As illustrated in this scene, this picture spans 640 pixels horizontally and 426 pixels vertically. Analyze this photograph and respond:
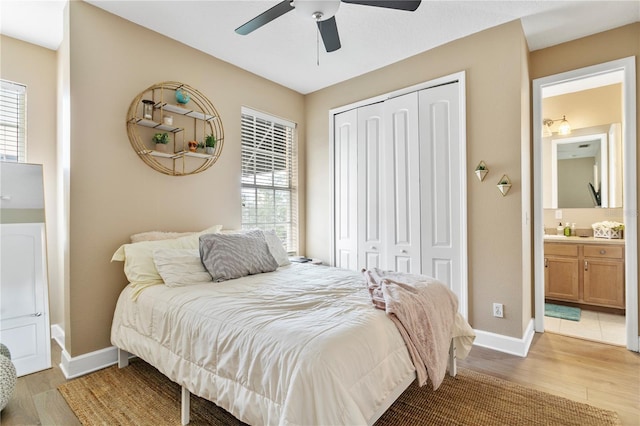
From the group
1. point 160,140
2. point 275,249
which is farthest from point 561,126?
point 160,140

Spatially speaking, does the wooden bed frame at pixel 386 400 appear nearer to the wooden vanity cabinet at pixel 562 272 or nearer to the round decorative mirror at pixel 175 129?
the round decorative mirror at pixel 175 129

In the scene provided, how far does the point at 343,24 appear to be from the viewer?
113 inches

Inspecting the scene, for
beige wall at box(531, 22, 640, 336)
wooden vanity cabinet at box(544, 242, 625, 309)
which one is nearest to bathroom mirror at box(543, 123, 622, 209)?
wooden vanity cabinet at box(544, 242, 625, 309)

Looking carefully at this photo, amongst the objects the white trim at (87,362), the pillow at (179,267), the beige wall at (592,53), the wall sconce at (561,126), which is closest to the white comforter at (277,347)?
the pillow at (179,267)

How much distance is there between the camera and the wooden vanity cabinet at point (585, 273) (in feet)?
12.3

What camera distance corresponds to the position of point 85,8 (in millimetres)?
2541

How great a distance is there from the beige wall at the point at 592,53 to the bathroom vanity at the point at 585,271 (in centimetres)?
106

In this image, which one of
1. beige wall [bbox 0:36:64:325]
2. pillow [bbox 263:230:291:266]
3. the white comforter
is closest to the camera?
the white comforter

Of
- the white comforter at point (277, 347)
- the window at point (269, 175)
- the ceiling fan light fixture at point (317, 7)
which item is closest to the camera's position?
the white comforter at point (277, 347)

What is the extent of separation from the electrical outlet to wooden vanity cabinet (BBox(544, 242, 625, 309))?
6.12 feet

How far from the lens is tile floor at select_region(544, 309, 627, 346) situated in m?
3.14

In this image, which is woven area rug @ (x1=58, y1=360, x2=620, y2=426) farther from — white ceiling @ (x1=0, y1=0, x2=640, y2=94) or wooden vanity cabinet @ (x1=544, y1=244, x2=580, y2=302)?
white ceiling @ (x1=0, y1=0, x2=640, y2=94)

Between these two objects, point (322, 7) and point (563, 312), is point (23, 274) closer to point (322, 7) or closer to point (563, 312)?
point (322, 7)

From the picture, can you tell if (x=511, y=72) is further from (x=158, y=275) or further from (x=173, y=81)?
(x=158, y=275)
